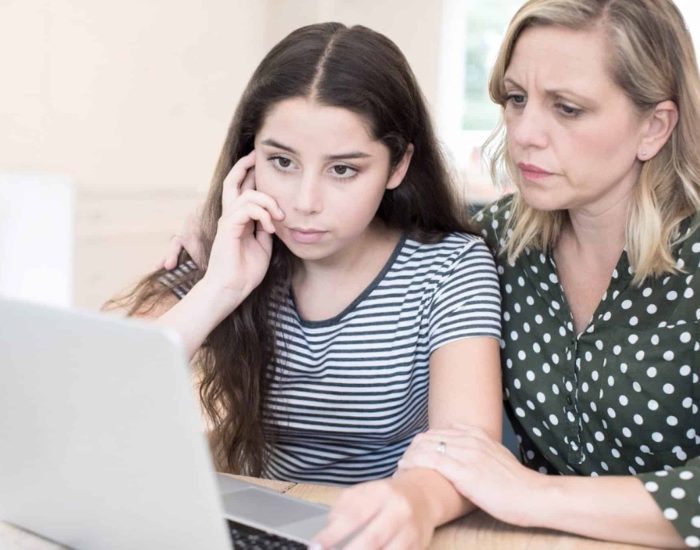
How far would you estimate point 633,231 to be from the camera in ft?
4.35

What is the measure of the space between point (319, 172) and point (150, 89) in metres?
2.67

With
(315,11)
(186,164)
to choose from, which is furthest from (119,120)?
(315,11)

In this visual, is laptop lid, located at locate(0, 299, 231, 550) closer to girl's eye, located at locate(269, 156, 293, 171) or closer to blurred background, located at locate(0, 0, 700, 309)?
girl's eye, located at locate(269, 156, 293, 171)

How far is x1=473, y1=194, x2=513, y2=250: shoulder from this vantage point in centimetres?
153

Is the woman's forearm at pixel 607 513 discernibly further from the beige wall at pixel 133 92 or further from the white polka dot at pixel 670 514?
the beige wall at pixel 133 92

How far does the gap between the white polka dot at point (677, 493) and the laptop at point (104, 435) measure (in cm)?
39

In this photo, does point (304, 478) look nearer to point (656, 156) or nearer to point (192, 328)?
point (192, 328)

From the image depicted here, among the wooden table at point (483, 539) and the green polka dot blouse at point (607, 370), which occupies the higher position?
the green polka dot blouse at point (607, 370)

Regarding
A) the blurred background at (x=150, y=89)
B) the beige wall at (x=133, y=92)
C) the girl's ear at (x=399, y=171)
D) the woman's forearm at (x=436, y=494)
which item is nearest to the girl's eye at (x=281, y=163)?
the girl's ear at (x=399, y=171)

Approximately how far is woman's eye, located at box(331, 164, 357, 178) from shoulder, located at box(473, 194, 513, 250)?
276 mm

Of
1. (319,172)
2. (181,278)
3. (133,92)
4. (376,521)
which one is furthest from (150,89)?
(376,521)

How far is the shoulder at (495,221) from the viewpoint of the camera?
5.03ft

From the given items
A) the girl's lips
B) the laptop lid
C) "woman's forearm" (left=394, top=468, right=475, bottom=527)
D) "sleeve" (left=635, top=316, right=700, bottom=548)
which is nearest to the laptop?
the laptop lid

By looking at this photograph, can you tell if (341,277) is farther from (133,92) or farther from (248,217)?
(133,92)
